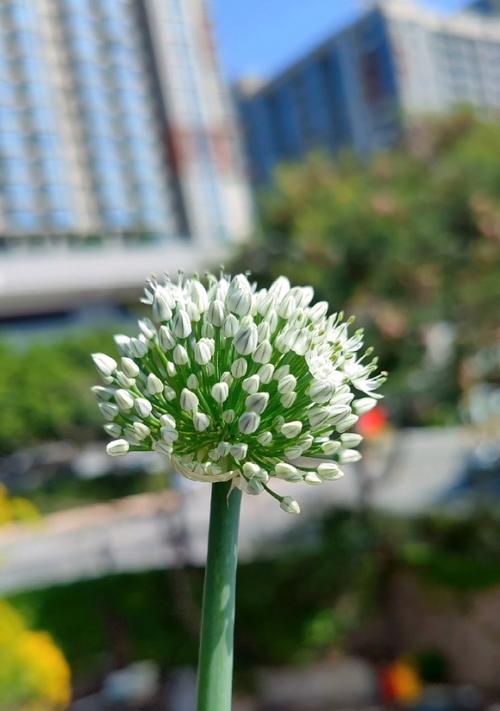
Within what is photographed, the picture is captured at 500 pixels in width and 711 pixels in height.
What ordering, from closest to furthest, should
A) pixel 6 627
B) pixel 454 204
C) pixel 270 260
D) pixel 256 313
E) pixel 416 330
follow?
1. pixel 256 313
2. pixel 6 627
3. pixel 416 330
4. pixel 454 204
5. pixel 270 260

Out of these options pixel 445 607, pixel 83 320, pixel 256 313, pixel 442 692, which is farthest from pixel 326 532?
pixel 83 320

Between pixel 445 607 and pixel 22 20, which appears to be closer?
pixel 445 607

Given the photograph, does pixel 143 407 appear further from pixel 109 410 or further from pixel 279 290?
pixel 279 290

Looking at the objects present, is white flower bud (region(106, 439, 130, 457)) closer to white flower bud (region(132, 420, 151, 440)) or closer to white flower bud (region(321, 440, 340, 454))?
white flower bud (region(132, 420, 151, 440))

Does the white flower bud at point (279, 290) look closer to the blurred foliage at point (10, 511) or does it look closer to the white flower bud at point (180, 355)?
the white flower bud at point (180, 355)

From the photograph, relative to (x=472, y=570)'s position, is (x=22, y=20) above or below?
above

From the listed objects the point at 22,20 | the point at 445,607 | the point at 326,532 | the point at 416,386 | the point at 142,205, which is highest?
the point at 22,20

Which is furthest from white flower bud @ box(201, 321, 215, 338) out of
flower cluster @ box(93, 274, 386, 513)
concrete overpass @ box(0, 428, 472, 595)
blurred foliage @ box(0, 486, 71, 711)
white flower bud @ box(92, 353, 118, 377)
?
concrete overpass @ box(0, 428, 472, 595)

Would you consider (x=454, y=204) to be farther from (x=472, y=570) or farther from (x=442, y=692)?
(x=442, y=692)
